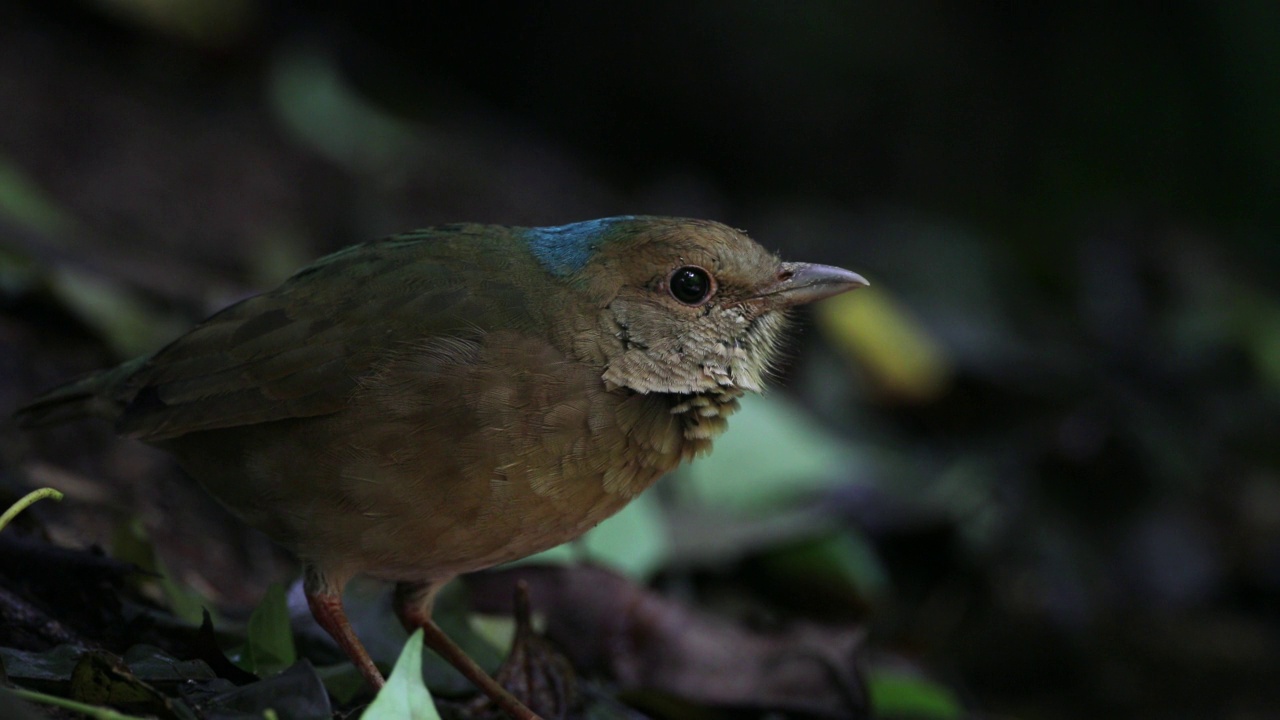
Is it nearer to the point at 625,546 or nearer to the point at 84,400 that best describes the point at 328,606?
the point at 84,400

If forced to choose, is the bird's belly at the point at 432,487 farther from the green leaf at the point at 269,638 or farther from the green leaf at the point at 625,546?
the green leaf at the point at 625,546

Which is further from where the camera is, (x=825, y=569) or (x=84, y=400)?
(x=825, y=569)

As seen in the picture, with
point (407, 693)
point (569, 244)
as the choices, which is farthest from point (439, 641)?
point (569, 244)

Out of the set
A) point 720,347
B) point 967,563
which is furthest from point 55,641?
point 967,563

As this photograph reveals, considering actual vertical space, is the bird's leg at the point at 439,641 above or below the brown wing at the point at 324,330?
below

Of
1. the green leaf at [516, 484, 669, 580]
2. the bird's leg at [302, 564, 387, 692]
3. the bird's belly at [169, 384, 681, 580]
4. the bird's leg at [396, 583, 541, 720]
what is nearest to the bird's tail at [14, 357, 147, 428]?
the bird's belly at [169, 384, 681, 580]

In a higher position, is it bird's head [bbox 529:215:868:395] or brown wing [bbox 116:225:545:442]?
bird's head [bbox 529:215:868:395]

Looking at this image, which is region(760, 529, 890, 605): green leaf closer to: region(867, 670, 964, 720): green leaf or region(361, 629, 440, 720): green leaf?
region(867, 670, 964, 720): green leaf

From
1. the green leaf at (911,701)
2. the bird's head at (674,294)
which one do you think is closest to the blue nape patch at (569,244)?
the bird's head at (674,294)
